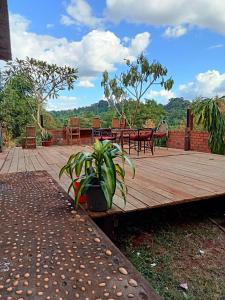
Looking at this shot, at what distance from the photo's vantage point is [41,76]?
1220 cm

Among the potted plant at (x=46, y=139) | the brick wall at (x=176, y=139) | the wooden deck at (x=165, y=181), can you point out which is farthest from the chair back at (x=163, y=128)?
the potted plant at (x=46, y=139)

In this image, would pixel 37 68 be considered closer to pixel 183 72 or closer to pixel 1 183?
pixel 183 72

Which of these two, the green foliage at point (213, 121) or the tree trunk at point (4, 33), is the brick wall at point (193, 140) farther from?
the tree trunk at point (4, 33)

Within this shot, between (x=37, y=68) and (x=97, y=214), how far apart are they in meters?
11.0

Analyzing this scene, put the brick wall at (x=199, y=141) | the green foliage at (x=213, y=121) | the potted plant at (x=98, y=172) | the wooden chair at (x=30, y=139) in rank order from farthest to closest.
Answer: the wooden chair at (x=30, y=139)
the brick wall at (x=199, y=141)
the green foliage at (x=213, y=121)
the potted plant at (x=98, y=172)

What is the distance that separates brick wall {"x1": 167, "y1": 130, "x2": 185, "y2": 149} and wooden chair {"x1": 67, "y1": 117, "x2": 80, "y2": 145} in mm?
3320

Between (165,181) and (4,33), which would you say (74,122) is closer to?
(165,181)

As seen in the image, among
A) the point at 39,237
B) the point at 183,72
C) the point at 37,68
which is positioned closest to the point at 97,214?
the point at 39,237

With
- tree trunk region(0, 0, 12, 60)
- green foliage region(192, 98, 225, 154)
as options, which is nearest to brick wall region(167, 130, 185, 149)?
green foliage region(192, 98, 225, 154)

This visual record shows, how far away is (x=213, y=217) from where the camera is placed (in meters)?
3.37

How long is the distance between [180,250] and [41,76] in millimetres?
11256

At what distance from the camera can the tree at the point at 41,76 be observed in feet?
38.7

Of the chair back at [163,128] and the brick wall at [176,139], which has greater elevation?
the chair back at [163,128]

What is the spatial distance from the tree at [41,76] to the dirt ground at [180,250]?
985 centimetres
